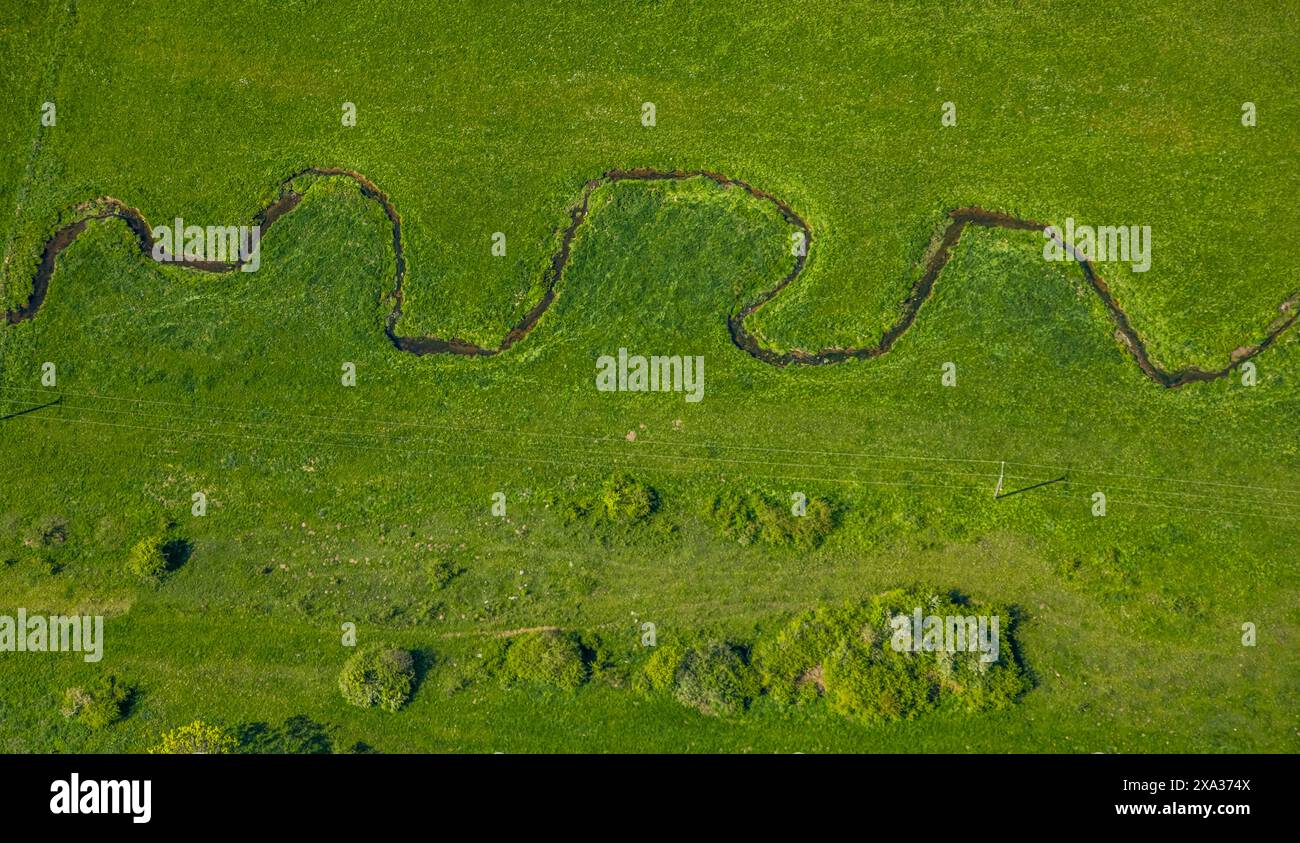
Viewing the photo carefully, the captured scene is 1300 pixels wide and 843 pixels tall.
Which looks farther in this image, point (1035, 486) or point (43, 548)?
point (43, 548)

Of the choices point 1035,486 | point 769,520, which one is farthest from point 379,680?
point 1035,486

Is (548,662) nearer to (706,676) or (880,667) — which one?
(706,676)

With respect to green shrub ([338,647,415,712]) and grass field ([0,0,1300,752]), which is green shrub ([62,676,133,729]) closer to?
grass field ([0,0,1300,752])

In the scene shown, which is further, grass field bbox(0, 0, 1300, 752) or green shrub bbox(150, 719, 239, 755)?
grass field bbox(0, 0, 1300, 752)

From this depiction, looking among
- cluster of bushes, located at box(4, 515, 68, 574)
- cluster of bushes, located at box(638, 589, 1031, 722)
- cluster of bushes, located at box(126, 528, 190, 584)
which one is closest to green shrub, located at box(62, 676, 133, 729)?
cluster of bushes, located at box(126, 528, 190, 584)

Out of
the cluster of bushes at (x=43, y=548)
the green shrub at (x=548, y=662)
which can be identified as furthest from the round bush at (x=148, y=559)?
the green shrub at (x=548, y=662)

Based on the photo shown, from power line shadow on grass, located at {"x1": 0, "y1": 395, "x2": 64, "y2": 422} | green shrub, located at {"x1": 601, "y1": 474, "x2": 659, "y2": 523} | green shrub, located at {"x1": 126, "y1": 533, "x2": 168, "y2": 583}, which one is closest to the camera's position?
green shrub, located at {"x1": 601, "y1": 474, "x2": 659, "y2": 523}

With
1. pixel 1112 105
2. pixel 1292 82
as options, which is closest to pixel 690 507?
pixel 1112 105

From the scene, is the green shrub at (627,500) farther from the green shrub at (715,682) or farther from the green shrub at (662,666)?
the green shrub at (715,682)
